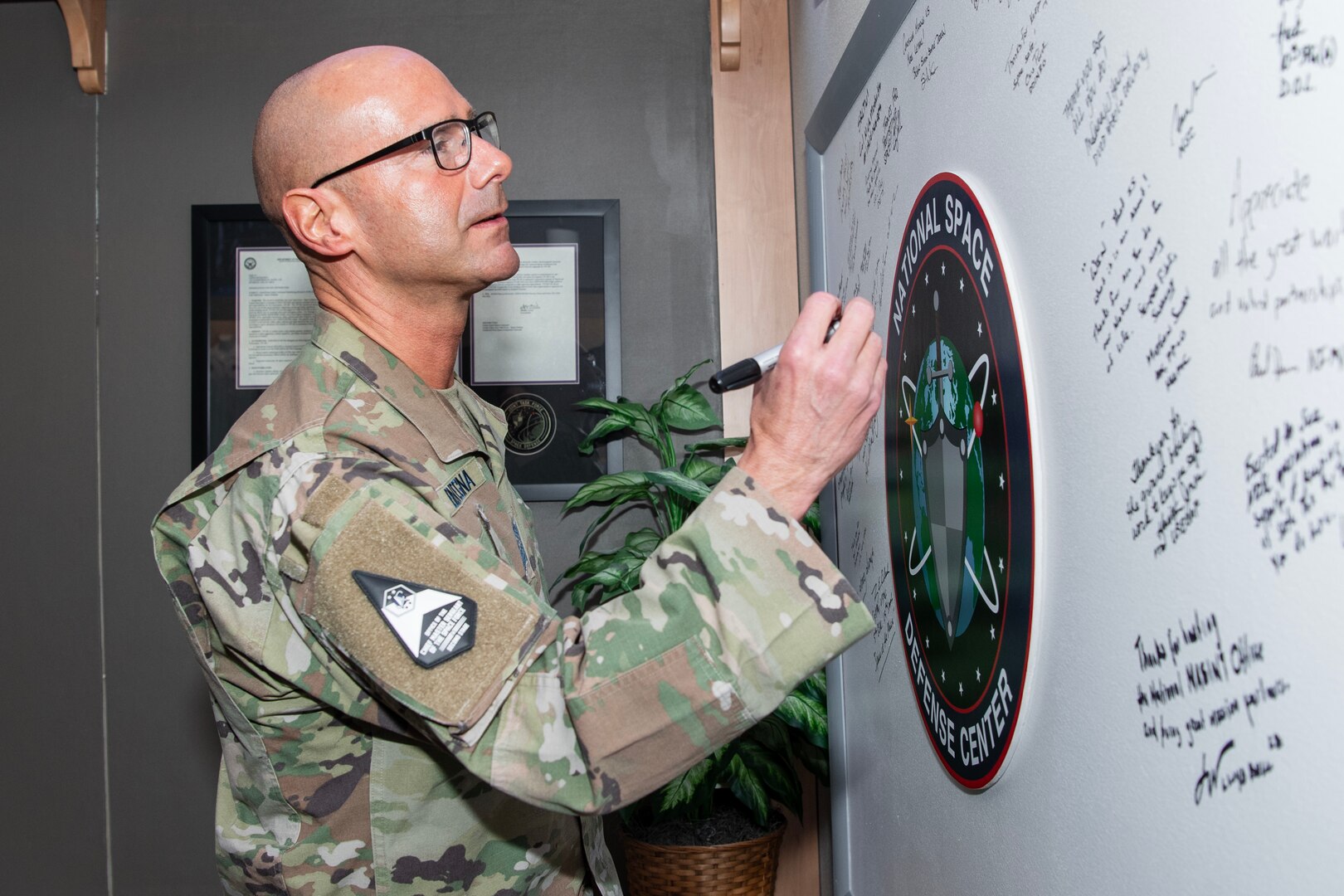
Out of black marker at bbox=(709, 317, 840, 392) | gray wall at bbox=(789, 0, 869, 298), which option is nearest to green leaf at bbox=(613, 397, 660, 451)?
gray wall at bbox=(789, 0, 869, 298)

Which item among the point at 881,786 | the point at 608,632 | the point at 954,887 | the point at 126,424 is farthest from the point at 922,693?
the point at 126,424

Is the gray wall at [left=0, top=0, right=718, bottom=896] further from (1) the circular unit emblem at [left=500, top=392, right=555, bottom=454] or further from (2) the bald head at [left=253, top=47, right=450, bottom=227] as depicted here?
(2) the bald head at [left=253, top=47, right=450, bottom=227]

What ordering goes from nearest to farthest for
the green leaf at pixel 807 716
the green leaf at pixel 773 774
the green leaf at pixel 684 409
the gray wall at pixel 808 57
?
the gray wall at pixel 808 57
the green leaf at pixel 807 716
the green leaf at pixel 773 774
the green leaf at pixel 684 409

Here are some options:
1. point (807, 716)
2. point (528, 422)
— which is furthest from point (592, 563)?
point (807, 716)

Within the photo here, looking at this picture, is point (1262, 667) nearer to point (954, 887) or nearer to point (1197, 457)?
point (1197, 457)

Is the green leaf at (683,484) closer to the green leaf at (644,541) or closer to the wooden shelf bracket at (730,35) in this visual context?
the green leaf at (644,541)

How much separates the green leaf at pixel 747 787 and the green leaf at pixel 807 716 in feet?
0.46

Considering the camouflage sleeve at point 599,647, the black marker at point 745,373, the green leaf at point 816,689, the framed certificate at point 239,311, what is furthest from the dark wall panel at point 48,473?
the black marker at point 745,373

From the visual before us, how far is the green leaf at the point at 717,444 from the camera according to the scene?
186 centimetres

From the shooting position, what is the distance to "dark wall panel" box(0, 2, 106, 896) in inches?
82.7

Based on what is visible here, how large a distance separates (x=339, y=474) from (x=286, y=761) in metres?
0.32

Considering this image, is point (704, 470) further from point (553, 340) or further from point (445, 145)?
point (445, 145)

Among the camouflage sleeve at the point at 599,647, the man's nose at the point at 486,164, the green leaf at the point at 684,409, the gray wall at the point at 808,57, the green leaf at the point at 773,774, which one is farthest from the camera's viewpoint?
the green leaf at the point at 684,409

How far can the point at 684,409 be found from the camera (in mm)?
1959
